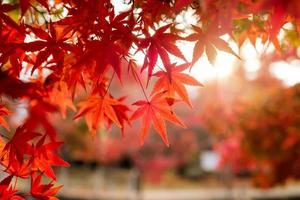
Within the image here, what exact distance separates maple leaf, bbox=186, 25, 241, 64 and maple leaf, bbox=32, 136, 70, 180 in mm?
601

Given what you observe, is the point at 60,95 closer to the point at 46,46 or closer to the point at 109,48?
the point at 46,46

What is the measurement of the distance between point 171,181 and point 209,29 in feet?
62.1

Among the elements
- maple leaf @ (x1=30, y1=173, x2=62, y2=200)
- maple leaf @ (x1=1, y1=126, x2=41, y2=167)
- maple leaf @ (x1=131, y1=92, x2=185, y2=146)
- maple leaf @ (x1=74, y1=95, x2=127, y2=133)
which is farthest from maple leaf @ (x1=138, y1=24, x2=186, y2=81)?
maple leaf @ (x1=30, y1=173, x2=62, y2=200)

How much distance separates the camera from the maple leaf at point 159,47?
1.35 m

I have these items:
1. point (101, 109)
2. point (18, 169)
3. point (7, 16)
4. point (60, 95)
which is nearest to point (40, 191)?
point (18, 169)

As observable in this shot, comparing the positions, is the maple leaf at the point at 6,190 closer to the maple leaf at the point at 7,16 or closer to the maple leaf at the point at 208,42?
the maple leaf at the point at 7,16

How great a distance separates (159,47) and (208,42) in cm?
16

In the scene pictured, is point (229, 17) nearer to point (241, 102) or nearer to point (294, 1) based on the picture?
point (294, 1)

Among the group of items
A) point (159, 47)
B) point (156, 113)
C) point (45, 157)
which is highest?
point (159, 47)

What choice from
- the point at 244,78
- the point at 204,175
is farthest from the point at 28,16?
the point at 204,175

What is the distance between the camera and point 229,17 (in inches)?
44.9

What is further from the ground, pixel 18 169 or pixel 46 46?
pixel 46 46

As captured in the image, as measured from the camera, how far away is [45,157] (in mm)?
1508

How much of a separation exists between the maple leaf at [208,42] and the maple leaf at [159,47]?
2.2 inches
